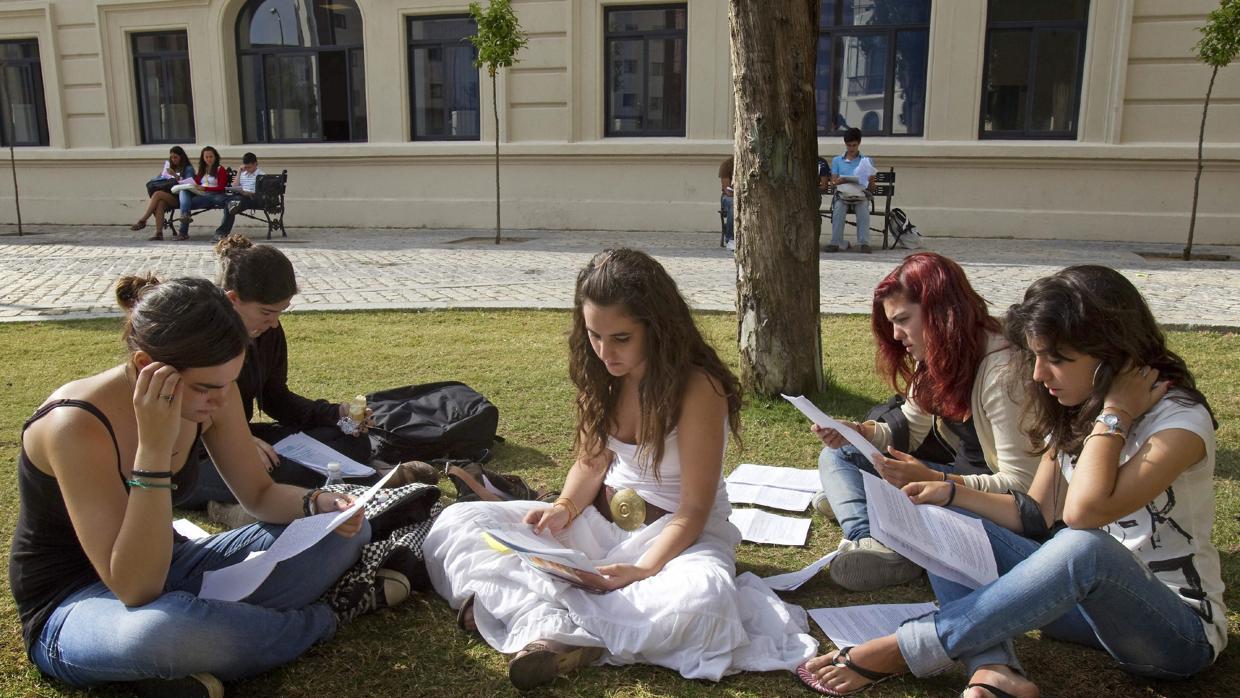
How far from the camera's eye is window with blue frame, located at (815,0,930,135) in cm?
1334

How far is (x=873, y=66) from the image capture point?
13.6 metres

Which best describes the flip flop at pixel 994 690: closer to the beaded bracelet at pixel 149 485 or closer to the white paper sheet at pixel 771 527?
the white paper sheet at pixel 771 527

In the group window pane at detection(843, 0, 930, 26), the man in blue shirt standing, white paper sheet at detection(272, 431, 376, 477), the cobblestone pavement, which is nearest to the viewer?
white paper sheet at detection(272, 431, 376, 477)

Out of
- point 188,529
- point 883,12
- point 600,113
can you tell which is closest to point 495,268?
point 600,113

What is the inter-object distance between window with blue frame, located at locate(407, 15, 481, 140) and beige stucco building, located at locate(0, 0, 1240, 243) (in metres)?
0.04

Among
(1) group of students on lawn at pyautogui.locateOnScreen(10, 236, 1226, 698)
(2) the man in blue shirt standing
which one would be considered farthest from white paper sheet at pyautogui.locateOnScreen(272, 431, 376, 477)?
(2) the man in blue shirt standing

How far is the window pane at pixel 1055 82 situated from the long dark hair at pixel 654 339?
12028 millimetres

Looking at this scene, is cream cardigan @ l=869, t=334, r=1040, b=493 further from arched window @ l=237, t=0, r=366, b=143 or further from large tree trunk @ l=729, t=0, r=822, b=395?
arched window @ l=237, t=0, r=366, b=143

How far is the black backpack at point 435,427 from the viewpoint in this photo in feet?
13.8

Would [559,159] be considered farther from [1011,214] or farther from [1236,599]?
[1236,599]

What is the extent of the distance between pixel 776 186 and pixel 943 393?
1876 millimetres

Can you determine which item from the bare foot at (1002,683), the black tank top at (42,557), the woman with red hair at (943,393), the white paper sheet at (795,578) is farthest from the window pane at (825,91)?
the black tank top at (42,557)

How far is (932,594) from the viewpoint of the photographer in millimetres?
3041

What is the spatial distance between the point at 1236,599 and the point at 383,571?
8.42 feet
